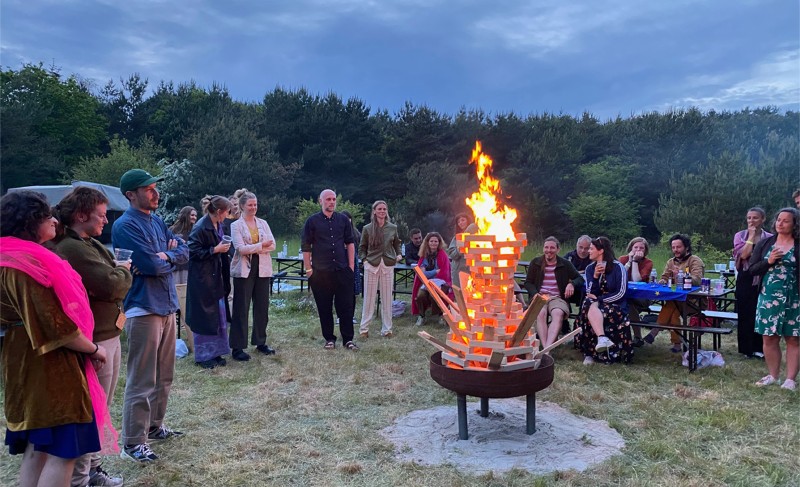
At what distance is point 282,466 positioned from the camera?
11.0ft

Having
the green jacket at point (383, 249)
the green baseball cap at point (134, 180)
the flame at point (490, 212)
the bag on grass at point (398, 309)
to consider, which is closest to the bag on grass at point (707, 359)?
the flame at point (490, 212)

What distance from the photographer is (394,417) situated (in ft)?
13.9

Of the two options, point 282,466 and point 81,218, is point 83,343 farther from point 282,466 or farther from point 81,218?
point 282,466

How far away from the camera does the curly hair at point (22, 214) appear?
7.25ft

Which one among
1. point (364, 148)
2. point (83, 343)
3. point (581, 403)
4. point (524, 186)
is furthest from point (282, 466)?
point (364, 148)

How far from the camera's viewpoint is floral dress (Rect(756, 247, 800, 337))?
4699mm

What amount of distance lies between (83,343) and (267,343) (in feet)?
14.6

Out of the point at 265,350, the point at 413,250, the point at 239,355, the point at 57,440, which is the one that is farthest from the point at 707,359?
the point at 57,440

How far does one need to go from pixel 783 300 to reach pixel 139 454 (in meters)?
5.24

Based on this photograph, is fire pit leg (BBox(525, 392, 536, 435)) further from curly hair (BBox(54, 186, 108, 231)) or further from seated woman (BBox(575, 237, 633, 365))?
curly hair (BBox(54, 186, 108, 231))

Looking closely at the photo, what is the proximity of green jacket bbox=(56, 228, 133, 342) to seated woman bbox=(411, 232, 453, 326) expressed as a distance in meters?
5.68

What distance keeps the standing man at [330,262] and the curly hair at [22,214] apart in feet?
13.1

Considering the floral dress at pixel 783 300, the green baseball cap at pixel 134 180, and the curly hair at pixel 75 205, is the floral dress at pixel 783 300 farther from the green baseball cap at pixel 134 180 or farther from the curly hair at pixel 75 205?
the curly hair at pixel 75 205

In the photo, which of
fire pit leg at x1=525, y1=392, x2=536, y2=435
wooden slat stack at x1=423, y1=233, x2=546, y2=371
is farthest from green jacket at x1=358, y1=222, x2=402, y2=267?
fire pit leg at x1=525, y1=392, x2=536, y2=435
